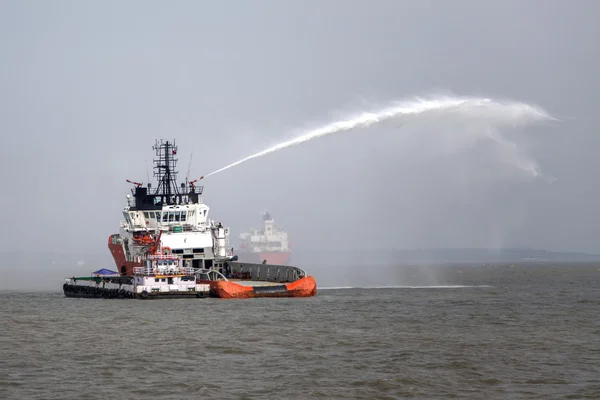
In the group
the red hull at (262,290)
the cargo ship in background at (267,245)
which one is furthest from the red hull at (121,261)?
the cargo ship in background at (267,245)

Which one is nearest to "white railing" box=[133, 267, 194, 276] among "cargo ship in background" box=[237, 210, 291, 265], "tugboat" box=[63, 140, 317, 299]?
"tugboat" box=[63, 140, 317, 299]

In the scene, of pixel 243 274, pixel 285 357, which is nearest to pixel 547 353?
pixel 285 357

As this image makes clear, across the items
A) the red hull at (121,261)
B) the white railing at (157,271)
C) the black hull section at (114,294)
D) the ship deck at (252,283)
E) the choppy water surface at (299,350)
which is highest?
the red hull at (121,261)

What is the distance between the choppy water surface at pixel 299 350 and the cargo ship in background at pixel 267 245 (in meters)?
119

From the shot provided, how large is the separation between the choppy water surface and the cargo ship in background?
389 ft

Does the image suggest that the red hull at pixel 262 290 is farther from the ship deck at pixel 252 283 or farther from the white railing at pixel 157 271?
the ship deck at pixel 252 283

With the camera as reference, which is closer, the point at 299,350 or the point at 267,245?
the point at 299,350

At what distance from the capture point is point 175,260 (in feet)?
216

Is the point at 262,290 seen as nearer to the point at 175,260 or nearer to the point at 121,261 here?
the point at 175,260

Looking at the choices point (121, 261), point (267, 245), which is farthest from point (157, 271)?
point (267, 245)

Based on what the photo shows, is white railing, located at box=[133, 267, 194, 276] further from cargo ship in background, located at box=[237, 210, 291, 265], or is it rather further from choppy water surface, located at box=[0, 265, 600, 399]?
cargo ship in background, located at box=[237, 210, 291, 265]

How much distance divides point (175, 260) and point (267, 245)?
118 m

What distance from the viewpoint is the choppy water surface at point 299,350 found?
28938 millimetres

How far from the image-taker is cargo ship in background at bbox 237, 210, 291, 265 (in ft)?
594
